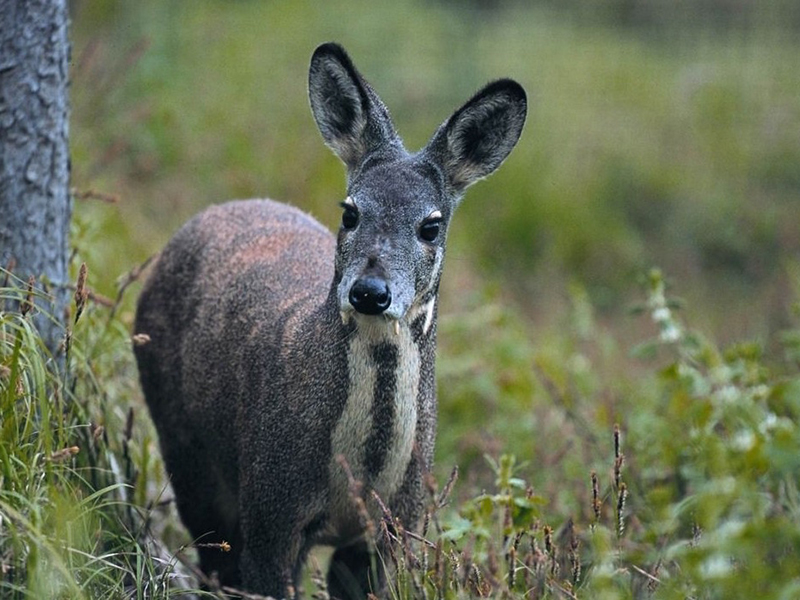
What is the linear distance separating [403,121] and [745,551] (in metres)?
9.93

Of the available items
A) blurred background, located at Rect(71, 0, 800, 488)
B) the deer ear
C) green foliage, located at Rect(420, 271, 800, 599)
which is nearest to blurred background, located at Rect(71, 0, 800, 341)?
blurred background, located at Rect(71, 0, 800, 488)

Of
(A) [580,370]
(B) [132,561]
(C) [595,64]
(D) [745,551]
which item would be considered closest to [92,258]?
(B) [132,561]

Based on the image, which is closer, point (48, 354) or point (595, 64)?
point (48, 354)

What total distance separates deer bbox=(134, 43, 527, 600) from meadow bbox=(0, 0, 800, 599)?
0.22 meters

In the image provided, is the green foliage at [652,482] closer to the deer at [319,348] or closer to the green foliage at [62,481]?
the deer at [319,348]

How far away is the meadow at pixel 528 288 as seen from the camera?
159 inches

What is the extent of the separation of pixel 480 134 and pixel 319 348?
1.10 m

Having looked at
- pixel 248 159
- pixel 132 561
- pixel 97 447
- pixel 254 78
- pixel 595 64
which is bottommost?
pixel 132 561

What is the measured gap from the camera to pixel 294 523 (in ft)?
15.2

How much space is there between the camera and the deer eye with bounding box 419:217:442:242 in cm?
461

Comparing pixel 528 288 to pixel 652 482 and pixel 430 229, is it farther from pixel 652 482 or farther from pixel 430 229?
pixel 430 229

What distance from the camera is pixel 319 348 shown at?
4.64 meters

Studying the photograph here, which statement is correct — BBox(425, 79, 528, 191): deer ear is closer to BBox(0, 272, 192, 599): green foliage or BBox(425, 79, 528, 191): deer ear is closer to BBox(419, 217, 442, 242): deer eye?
BBox(419, 217, 442, 242): deer eye

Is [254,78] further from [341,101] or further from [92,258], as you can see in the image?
[341,101]
